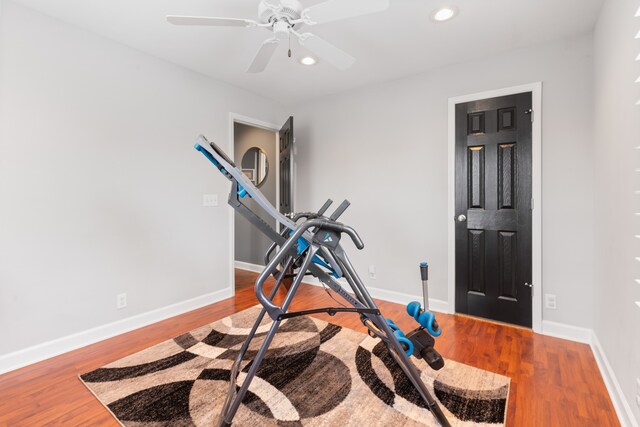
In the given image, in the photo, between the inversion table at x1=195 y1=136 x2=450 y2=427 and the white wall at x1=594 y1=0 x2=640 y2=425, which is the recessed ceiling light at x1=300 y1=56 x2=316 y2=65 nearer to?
the inversion table at x1=195 y1=136 x2=450 y2=427

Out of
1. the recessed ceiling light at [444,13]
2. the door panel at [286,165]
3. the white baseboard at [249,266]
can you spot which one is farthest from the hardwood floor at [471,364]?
the recessed ceiling light at [444,13]

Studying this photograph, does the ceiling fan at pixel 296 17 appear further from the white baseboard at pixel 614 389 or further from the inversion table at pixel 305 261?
the white baseboard at pixel 614 389

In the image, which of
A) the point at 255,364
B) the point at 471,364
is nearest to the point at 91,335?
the point at 255,364

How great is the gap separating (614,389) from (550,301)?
0.98 m

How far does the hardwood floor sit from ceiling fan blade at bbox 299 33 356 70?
83.1 inches

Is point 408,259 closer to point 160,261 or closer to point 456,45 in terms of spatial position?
point 456,45

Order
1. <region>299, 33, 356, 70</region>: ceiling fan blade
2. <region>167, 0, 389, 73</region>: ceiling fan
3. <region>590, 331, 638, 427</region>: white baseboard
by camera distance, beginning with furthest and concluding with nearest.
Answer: <region>299, 33, 356, 70</region>: ceiling fan blade → <region>167, 0, 389, 73</region>: ceiling fan → <region>590, 331, 638, 427</region>: white baseboard

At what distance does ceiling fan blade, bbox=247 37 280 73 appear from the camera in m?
1.94

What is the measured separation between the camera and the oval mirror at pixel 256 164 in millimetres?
4879

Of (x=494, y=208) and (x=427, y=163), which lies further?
(x=427, y=163)

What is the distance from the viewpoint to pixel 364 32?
2459mm

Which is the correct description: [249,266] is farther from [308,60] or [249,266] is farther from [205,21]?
[205,21]

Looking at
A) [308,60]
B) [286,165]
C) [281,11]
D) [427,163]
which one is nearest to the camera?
[281,11]

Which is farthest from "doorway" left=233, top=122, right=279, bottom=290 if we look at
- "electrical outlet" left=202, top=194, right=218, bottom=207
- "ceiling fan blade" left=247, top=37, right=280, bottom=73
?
→ "ceiling fan blade" left=247, top=37, right=280, bottom=73
